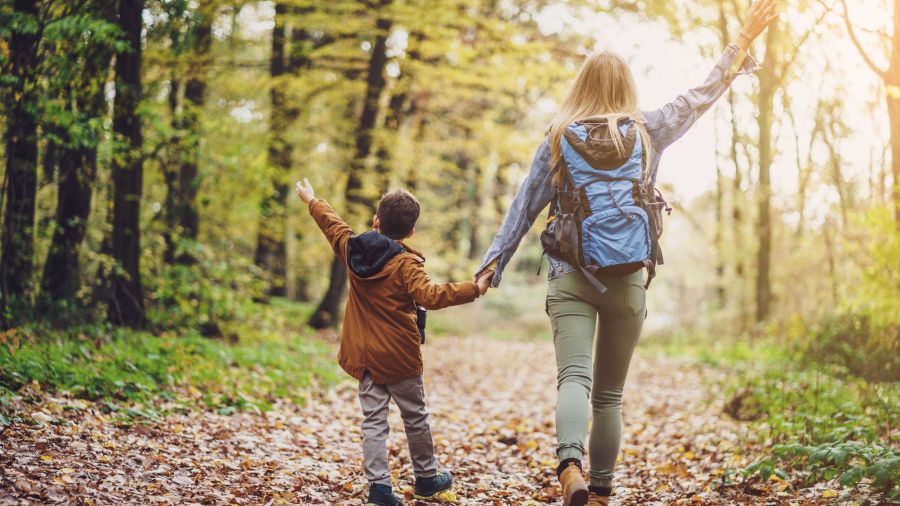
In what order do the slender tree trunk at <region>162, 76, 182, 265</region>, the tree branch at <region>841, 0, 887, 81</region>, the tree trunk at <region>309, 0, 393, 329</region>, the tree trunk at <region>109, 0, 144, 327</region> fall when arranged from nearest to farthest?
the tree branch at <region>841, 0, 887, 81</region> < the tree trunk at <region>109, 0, 144, 327</region> < the slender tree trunk at <region>162, 76, 182, 265</region> < the tree trunk at <region>309, 0, 393, 329</region>

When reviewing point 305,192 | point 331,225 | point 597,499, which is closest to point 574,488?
point 597,499

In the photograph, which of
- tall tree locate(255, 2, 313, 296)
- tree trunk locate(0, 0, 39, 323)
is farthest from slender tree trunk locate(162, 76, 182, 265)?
tree trunk locate(0, 0, 39, 323)

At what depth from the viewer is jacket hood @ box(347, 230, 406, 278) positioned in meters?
3.75

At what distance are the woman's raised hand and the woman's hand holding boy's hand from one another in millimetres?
1816

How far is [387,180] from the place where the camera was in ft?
46.8

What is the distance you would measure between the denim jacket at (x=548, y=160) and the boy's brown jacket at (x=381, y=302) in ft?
1.00

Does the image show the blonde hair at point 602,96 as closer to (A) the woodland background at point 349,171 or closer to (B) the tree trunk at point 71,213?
(A) the woodland background at point 349,171

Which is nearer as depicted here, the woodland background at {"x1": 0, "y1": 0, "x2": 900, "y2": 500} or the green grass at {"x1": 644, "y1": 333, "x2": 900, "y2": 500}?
the green grass at {"x1": 644, "y1": 333, "x2": 900, "y2": 500}

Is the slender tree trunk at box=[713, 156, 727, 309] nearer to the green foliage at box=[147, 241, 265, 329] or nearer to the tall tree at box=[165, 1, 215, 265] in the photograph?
the green foliage at box=[147, 241, 265, 329]

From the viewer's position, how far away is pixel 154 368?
6406 millimetres

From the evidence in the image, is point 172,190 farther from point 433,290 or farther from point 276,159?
point 433,290

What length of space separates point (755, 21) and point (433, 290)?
2281 mm

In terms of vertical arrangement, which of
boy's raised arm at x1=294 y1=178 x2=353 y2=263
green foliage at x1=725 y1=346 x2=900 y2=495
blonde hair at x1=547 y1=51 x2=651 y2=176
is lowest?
green foliage at x1=725 y1=346 x2=900 y2=495

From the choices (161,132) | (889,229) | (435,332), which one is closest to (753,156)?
(435,332)
